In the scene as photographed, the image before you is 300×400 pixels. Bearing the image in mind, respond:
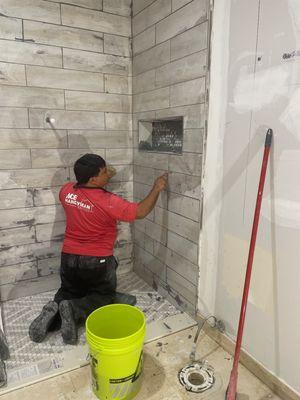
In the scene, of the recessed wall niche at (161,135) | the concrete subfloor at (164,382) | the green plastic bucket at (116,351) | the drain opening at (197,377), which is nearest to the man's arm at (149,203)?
the recessed wall niche at (161,135)

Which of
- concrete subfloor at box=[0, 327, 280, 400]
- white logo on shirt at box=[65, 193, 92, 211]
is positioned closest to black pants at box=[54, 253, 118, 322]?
white logo on shirt at box=[65, 193, 92, 211]

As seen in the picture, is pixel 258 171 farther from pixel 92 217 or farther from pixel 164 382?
pixel 164 382

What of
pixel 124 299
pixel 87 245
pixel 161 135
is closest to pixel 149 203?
pixel 87 245

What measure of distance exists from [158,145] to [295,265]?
140cm

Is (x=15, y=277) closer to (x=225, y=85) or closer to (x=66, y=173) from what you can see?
(x=66, y=173)

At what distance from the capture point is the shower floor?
1.80m

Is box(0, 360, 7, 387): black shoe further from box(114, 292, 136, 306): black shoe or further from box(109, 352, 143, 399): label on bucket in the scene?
box(114, 292, 136, 306): black shoe

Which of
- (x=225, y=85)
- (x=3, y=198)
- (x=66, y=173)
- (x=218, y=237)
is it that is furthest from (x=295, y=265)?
(x=3, y=198)

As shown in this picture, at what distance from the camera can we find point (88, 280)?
A: 2.29m

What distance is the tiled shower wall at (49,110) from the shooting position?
7.27ft

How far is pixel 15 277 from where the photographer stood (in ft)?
8.16

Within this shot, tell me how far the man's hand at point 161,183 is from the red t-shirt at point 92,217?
23 centimetres

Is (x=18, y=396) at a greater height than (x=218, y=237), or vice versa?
(x=218, y=237)

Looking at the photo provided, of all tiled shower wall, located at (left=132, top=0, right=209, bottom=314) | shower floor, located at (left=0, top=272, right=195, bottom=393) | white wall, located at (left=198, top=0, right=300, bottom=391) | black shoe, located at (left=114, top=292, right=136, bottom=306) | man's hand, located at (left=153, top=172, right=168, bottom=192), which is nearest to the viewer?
white wall, located at (left=198, top=0, right=300, bottom=391)
